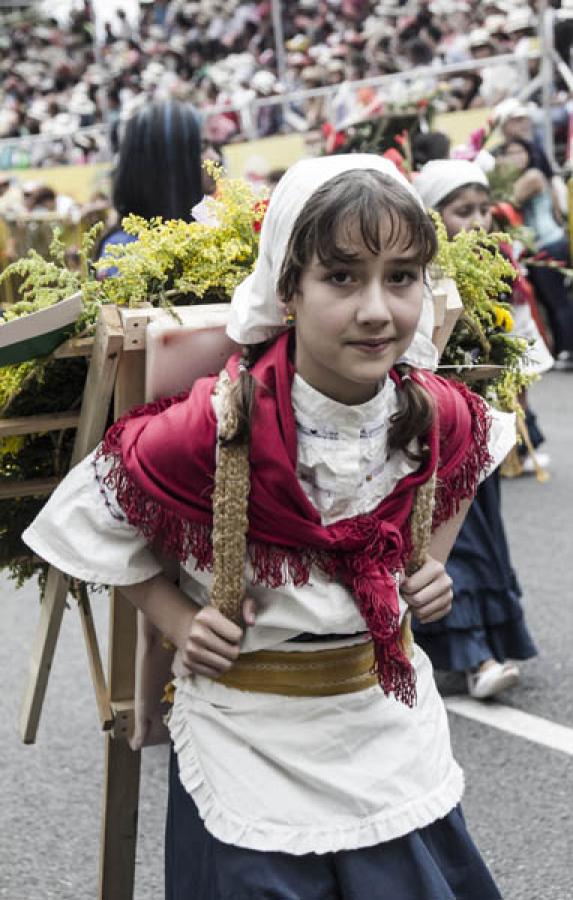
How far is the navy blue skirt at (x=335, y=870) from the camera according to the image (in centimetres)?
208

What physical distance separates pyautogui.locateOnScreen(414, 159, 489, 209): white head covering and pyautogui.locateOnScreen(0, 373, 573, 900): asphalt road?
1.59 meters

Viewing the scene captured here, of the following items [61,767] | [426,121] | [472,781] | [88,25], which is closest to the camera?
[472,781]

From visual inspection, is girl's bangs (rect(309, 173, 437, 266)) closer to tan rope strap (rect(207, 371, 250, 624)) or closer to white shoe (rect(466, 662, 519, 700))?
tan rope strap (rect(207, 371, 250, 624))

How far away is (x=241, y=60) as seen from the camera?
19.9 m

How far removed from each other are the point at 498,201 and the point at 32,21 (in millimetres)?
25438

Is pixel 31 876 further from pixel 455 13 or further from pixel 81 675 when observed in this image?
pixel 455 13

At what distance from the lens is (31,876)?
346 centimetres

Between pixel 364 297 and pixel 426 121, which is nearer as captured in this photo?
pixel 364 297

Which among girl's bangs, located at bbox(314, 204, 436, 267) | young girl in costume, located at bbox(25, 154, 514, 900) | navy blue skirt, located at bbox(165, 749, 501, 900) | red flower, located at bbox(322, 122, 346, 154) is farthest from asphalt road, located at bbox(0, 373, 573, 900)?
red flower, located at bbox(322, 122, 346, 154)

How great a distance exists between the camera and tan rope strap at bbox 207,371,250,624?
79.4 inches

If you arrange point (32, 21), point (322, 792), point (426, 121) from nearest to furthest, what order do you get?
point (322, 792) → point (426, 121) → point (32, 21)

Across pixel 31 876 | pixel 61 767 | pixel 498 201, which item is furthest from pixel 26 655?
pixel 498 201

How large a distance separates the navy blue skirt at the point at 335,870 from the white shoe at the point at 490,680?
7.04 feet

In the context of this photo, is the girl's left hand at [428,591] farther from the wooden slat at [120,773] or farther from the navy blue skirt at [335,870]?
the wooden slat at [120,773]
